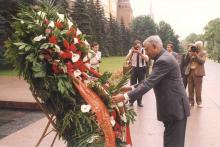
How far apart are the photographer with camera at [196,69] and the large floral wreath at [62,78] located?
23.2ft

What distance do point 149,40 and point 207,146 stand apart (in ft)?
10.0

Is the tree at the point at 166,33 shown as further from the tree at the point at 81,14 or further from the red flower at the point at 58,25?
the red flower at the point at 58,25

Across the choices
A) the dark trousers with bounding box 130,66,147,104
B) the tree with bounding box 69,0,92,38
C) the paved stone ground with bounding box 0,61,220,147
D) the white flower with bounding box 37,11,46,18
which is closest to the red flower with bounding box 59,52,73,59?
the white flower with bounding box 37,11,46,18

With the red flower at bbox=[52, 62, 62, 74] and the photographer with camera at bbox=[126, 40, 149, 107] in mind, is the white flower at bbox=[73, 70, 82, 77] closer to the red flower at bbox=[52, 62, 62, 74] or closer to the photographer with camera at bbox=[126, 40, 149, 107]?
the red flower at bbox=[52, 62, 62, 74]

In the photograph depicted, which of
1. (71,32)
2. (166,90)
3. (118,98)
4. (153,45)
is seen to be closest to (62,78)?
(71,32)

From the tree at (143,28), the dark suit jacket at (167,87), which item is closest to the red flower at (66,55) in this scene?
the dark suit jacket at (167,87)

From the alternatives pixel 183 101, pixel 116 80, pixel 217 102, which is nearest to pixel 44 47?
pixel 116 80

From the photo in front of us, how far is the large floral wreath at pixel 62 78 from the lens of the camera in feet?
14.2

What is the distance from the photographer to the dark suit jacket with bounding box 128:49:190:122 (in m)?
4.87

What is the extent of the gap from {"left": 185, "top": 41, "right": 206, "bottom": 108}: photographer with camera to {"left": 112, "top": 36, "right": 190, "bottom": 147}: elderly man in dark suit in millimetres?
6459

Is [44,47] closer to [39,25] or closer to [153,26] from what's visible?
[39,25]

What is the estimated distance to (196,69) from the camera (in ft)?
37.6

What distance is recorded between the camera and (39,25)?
14.4ft

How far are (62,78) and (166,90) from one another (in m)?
1.32
